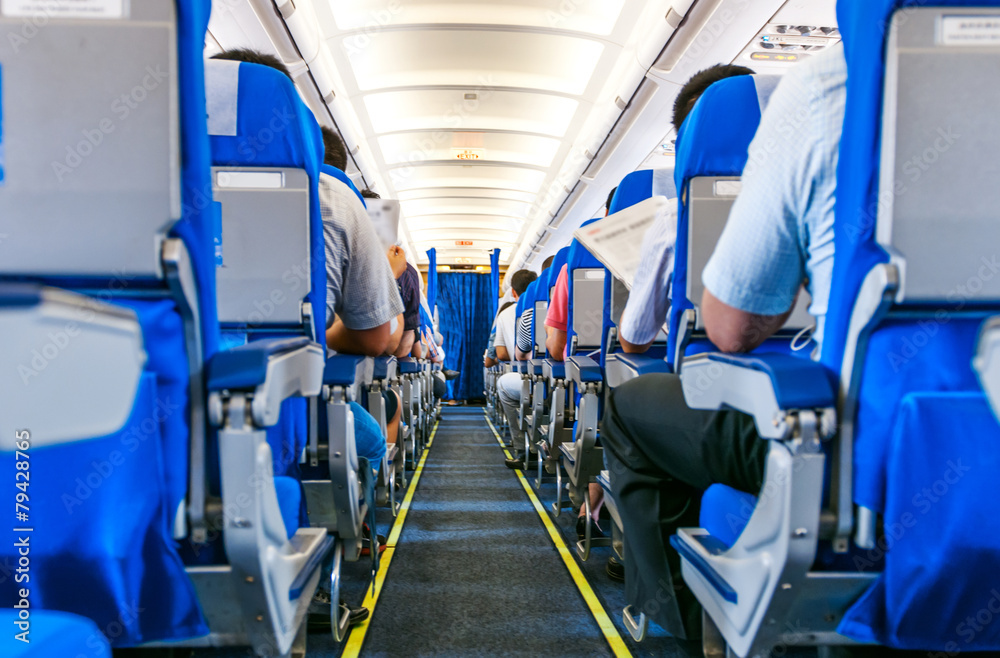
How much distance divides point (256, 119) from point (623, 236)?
131cm

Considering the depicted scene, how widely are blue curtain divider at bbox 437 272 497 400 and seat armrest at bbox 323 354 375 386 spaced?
12385 millimetres

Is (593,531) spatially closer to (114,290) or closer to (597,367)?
(597,367)

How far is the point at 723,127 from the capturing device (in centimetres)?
184

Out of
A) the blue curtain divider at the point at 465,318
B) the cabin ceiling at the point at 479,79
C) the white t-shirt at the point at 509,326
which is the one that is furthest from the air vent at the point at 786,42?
the blue curtain divider at the point at 465,318

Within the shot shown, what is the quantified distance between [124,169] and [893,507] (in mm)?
1237

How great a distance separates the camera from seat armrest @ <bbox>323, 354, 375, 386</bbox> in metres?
1.72

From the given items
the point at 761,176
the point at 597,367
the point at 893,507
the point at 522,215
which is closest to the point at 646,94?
the point at 597,367

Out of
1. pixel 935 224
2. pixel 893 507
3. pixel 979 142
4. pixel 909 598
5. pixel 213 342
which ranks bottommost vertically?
pixel 909 598

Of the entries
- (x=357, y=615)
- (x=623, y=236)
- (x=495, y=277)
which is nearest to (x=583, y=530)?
(x=357, y=615)

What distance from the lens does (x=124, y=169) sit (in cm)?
87

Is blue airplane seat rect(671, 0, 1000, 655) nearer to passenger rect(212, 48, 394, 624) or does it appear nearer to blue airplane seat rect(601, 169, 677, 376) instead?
passenger rect(212, 48, 394, 624)

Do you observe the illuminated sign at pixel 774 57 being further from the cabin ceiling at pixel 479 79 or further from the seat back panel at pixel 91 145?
the seat back panel at pixel 91 145

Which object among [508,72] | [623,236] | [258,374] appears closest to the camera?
[258,374]

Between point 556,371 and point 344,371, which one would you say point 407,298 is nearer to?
point 556,371
